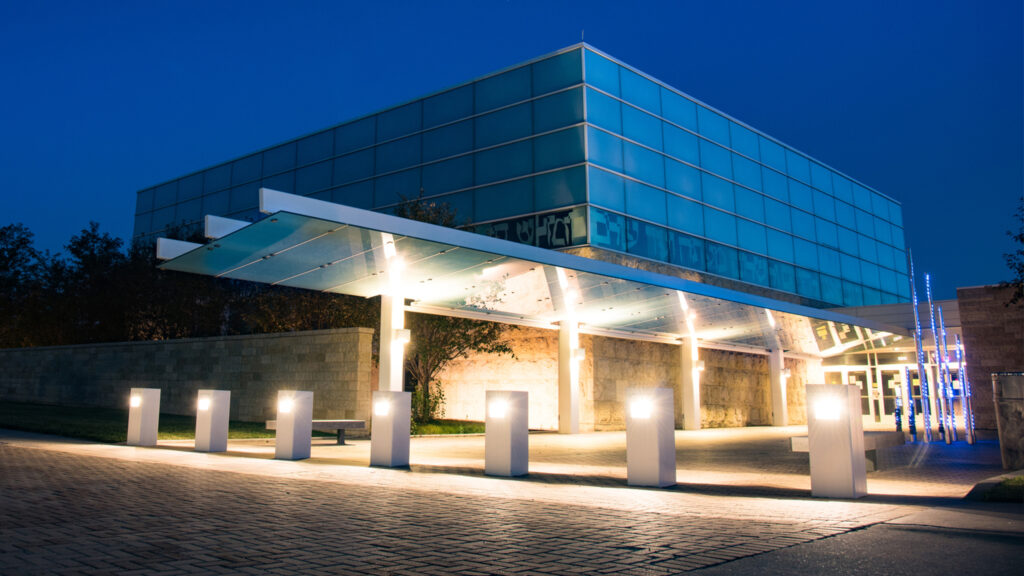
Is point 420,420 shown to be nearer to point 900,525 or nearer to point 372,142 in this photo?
point 372,142

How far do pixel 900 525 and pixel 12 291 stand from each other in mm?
47355

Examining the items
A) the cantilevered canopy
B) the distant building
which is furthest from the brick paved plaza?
the distant building

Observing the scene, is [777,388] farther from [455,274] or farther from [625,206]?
[455,274]

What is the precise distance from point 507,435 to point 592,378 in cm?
1570

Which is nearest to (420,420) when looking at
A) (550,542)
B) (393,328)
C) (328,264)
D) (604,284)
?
(393,328)

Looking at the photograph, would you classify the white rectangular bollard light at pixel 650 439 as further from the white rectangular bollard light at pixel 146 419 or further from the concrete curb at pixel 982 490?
the white rectangular bollard light at pixel 146 419

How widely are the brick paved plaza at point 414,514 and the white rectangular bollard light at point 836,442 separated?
378 mm

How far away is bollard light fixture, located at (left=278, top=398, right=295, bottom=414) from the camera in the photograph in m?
13.8

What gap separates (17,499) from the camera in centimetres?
810

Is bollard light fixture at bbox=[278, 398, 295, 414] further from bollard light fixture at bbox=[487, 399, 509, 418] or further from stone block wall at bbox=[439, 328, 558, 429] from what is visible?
stone block wall at bbox=[439, 328, 558, 429]

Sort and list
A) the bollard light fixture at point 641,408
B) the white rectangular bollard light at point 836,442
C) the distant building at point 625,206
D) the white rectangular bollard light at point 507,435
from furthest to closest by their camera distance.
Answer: the distant building at point 625,206 → the white rectangular bollard light at point 507,435 → the bollard light fixture at point 641,408 → the white rectangular bollard light at point 836,442

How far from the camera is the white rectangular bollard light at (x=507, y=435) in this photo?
1135 centimetres

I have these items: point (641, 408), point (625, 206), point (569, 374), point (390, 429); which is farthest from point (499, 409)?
point (625, 206)

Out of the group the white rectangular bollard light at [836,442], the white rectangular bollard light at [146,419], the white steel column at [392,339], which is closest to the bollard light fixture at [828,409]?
the white rectangular bollard light at [836,442]
